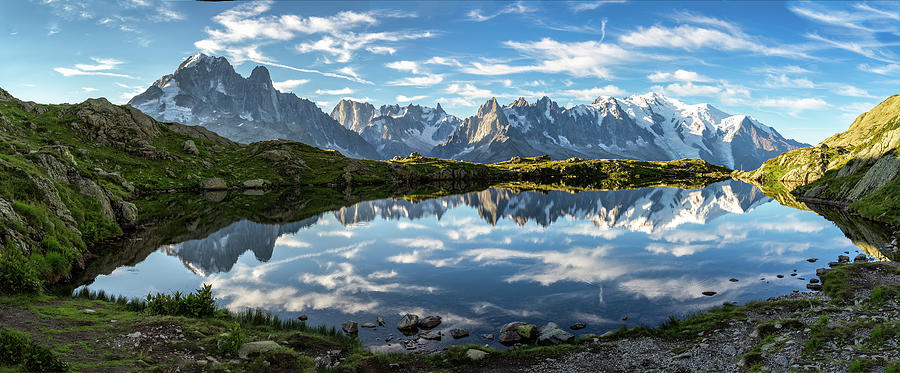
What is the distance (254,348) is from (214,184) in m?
Result: 138

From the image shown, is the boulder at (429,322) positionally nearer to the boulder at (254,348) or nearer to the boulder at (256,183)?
the boulder at (254,348)

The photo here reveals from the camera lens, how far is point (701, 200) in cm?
12825

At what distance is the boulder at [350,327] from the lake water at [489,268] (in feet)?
2.51

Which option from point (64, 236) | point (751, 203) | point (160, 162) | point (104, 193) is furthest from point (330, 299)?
point (160, 162)

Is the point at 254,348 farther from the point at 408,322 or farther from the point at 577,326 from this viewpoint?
the point at 577,326

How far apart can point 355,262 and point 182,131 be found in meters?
178

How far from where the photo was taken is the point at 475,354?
76.2 ft

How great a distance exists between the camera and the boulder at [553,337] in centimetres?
2609

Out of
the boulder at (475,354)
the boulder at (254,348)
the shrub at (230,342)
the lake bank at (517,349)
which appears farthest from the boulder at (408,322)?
the shrub at (230,342)

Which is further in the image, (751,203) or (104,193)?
(751,203)

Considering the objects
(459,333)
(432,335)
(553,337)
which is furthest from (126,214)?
(553,337)

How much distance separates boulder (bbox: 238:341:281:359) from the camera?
2041 centimetres

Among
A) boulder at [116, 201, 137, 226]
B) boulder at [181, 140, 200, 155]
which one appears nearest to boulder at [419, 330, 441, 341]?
boulder at [116, 201, 137, 226]

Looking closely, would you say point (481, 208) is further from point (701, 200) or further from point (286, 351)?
point (286, 351)
